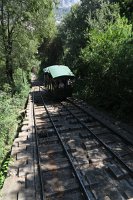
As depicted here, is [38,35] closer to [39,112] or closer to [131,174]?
[39,112]

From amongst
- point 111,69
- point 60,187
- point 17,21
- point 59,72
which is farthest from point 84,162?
point 17,21

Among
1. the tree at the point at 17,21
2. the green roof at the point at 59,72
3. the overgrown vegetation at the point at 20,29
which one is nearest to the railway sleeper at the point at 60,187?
the overgrown vegetation at the point at 20,29

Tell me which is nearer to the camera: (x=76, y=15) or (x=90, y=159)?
(x=90, y=159)

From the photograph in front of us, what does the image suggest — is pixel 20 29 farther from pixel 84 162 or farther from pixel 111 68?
pixel 84 162

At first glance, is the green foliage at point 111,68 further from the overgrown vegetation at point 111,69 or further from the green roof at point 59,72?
the green roof at point 59,72

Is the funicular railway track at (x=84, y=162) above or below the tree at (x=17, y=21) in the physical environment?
below

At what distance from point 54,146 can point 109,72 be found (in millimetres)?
6958

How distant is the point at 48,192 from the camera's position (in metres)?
8.35

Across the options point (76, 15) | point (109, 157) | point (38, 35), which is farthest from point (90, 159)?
point (76, 15)

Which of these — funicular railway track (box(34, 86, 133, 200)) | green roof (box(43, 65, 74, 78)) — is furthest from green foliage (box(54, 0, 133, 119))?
funicular railway track (box(34, 86, 133, 200))

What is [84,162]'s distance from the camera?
10.2m

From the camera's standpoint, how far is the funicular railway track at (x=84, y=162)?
8.19 meters

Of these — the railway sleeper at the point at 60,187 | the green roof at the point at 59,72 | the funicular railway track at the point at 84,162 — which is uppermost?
the green roof at the point at 59,72

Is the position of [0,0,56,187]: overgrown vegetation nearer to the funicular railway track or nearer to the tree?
the tree
